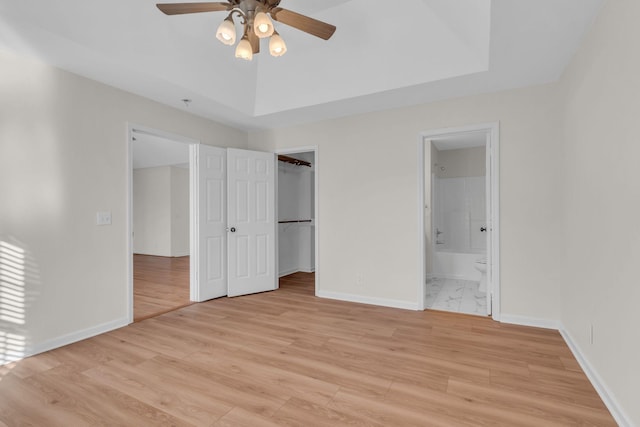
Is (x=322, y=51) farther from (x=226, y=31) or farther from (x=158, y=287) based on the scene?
(x=158, y=287)

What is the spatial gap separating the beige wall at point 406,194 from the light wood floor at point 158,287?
2094 millimetres

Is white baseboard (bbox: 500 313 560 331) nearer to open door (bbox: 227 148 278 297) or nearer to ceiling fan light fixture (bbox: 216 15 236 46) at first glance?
open door (bbox: 227 148 278 297)

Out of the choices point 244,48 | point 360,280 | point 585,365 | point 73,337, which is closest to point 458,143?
point 360,280

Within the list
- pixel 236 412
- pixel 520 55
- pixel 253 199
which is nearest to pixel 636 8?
pixel 520 55

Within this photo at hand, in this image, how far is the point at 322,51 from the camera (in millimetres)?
3422

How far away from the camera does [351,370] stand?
2.34m

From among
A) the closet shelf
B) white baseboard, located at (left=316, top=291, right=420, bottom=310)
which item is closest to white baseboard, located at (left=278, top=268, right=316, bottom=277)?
white baseboard, located at (left=316, top=291, right=420, bottom=310)

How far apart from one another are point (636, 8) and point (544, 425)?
89.4 inches

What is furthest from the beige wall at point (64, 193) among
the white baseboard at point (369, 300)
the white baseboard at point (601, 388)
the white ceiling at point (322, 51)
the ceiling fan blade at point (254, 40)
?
the white baseboard at point (601, 388)

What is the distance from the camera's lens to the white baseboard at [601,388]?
1.69 meters

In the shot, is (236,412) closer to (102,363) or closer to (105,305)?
(102,363)

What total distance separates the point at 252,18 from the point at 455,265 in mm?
4953

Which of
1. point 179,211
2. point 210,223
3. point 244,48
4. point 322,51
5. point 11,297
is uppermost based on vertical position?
point 322,51

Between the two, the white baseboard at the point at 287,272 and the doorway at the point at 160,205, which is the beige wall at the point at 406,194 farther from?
the doorway at the point at 160,205
